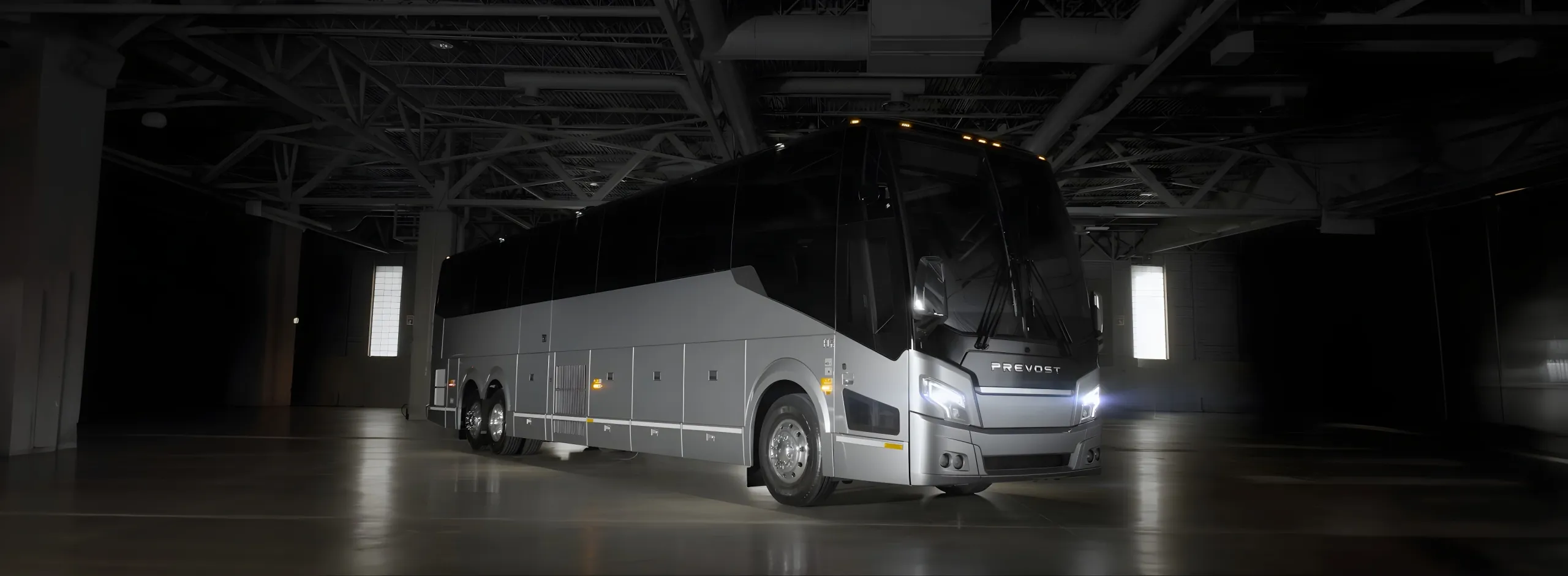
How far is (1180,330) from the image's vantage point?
33062mm

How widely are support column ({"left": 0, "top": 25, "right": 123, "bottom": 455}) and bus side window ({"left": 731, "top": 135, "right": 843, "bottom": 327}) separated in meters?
9.58

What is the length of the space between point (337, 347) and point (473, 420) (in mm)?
21334

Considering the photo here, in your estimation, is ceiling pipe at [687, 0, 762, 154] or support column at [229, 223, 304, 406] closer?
ceiling pipe at [687, 0, 762, 154]

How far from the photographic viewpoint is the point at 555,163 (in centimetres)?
2028

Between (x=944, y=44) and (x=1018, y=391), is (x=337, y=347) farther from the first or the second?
(x=1018, y=391)

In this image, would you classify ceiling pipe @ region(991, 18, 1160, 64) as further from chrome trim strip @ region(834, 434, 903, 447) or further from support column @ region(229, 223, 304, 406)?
support column @ region(229, 223, 304, 406)

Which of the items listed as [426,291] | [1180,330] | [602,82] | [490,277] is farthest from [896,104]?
[1180,330]

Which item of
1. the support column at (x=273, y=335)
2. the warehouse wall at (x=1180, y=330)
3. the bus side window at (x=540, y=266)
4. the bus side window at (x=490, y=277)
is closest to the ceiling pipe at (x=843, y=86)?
the bus side window at (x=540, y=266)

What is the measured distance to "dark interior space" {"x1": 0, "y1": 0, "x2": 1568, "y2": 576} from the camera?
6859 mm

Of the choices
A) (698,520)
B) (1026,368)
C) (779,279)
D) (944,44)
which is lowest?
(698,520)

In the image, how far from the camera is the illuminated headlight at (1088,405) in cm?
758

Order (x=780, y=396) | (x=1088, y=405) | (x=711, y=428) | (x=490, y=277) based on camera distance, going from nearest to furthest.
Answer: (x=1088, y=405)
(x=780, y=396)
(x=711, y=428)
(x=490, y=277)

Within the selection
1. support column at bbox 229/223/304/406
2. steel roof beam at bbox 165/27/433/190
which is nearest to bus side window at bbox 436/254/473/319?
steel roof beam at bbox 165/27/433/190

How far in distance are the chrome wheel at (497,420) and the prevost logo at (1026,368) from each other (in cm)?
862
